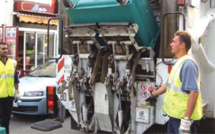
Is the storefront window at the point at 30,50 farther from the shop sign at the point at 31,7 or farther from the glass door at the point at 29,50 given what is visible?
the shop sign at the point at 31,7

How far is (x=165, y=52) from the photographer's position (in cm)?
382

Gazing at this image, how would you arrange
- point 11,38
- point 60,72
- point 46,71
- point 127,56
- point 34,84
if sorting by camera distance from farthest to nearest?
point 11,38 → point 46,71 → point 34,84 → point 60,72 → point 127,56

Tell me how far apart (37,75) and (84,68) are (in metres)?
3.72

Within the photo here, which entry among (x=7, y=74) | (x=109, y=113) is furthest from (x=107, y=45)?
(x=7, y=74)

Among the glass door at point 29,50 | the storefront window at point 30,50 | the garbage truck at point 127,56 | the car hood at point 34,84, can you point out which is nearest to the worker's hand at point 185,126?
the garbage truck at point 127,56

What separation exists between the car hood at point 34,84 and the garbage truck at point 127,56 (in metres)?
2.54

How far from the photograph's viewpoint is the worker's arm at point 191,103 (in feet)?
9.64

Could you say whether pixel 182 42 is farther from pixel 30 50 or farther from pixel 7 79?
pixel 30 50

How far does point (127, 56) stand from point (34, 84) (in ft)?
Answer: 12.4

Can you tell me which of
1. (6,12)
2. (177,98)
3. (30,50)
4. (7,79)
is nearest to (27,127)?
(7,79)

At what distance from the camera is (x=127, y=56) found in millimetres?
3859

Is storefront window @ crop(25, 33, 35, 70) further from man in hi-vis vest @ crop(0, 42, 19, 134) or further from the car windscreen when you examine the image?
man in hi-vis vest @ crop(0, 42, 19, 134)

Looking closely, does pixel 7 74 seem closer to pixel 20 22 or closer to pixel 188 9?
pixel 188 9

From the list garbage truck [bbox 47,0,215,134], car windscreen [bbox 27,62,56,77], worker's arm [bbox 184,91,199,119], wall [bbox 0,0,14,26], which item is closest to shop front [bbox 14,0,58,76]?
wall [bbox 0,0,14,26]
